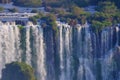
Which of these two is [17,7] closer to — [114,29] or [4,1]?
[4,1]

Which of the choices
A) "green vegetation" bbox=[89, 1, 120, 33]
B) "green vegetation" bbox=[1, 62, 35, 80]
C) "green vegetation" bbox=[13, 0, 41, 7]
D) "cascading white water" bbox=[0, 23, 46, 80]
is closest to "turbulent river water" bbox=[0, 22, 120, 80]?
"cascading white water" bbox=[0, 23, 46, 80]

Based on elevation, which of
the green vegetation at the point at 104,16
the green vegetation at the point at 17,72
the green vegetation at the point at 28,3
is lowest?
the green vegetation at the point at 17,72

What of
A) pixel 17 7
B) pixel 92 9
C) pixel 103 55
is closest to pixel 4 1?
pixel 17 7

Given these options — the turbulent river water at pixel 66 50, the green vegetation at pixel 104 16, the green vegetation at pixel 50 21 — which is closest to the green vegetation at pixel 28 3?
the green vegetation at pixel 104 16

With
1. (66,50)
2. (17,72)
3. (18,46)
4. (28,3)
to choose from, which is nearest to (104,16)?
(66,50)

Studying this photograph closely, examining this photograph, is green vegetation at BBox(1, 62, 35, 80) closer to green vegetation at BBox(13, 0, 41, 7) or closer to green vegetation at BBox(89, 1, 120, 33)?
green vegetation at BBox(89, 1, 120, 33)

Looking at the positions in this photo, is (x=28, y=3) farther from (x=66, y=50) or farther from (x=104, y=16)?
(x=66, y=50)

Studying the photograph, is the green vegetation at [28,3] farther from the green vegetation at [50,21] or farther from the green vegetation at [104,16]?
the green vegetation at [50,21]
